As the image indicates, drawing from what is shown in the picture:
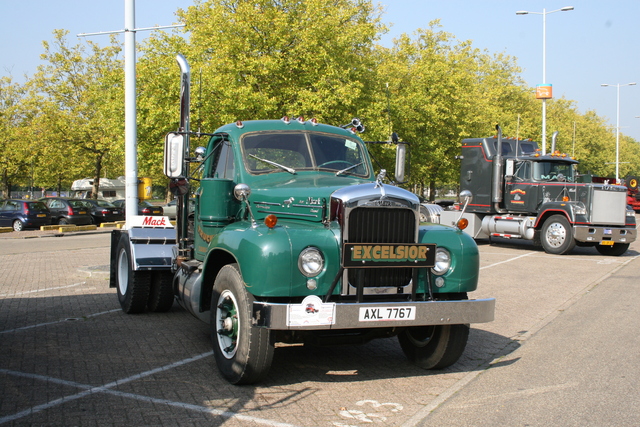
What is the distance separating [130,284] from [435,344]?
425 centimetres

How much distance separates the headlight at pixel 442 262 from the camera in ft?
18.5

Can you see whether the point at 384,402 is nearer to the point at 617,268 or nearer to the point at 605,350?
the point at 605,350

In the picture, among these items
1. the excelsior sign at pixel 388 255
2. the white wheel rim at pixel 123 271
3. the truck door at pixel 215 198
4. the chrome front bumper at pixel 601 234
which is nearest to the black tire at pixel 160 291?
the white wheel rim at pixel 123 271

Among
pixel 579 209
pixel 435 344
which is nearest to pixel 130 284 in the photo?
pixel 435 344

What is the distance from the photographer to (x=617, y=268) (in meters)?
15.1

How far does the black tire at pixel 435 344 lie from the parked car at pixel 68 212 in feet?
97.0

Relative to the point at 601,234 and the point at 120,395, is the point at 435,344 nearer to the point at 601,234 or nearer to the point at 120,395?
the point at 120,395

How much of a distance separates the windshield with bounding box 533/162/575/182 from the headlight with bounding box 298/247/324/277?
619 inches

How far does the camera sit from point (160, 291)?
8.52 m

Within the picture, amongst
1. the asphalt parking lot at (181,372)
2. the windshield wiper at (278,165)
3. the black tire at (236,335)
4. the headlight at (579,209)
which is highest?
the windshield wiper at (278,165)

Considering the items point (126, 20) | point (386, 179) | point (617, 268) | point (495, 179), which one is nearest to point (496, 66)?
point (495, 179)

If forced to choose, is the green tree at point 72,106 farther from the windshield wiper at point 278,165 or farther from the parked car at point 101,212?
the windshield wiper at point 278,165

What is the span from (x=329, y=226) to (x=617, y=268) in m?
11.9

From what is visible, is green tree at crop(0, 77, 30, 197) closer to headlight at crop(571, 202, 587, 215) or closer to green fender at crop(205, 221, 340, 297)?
headlight at crop(571, 202, 587, 215)
